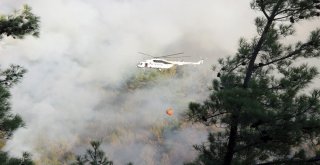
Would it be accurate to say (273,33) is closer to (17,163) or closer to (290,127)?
(290,127)

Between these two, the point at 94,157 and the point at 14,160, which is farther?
the point at 94,157

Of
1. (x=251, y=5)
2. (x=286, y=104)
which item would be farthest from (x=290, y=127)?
(x=251, y=5)

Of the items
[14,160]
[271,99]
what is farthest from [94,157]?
[271,99]

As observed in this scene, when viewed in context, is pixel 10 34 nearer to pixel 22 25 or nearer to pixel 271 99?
pixel 22 25

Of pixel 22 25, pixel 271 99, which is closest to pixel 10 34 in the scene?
pixel 22 25

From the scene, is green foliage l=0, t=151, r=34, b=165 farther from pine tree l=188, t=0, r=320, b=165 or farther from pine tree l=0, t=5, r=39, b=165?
pine tree l=188, t=0, r=320, b=165

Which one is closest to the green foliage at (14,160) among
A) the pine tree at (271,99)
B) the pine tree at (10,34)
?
the pine tree at (10,34)

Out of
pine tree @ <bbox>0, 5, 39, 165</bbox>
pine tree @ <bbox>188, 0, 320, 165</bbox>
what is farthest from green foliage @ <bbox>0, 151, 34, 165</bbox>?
pine tree @ <bbox>188, 0, 320, 165</bbox>

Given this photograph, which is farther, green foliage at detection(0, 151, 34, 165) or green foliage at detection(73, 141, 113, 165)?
green foliage at detection(73, 141, 113, 165)

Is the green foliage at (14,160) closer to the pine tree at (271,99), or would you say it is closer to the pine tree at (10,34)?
the pine tree at (10,34)
